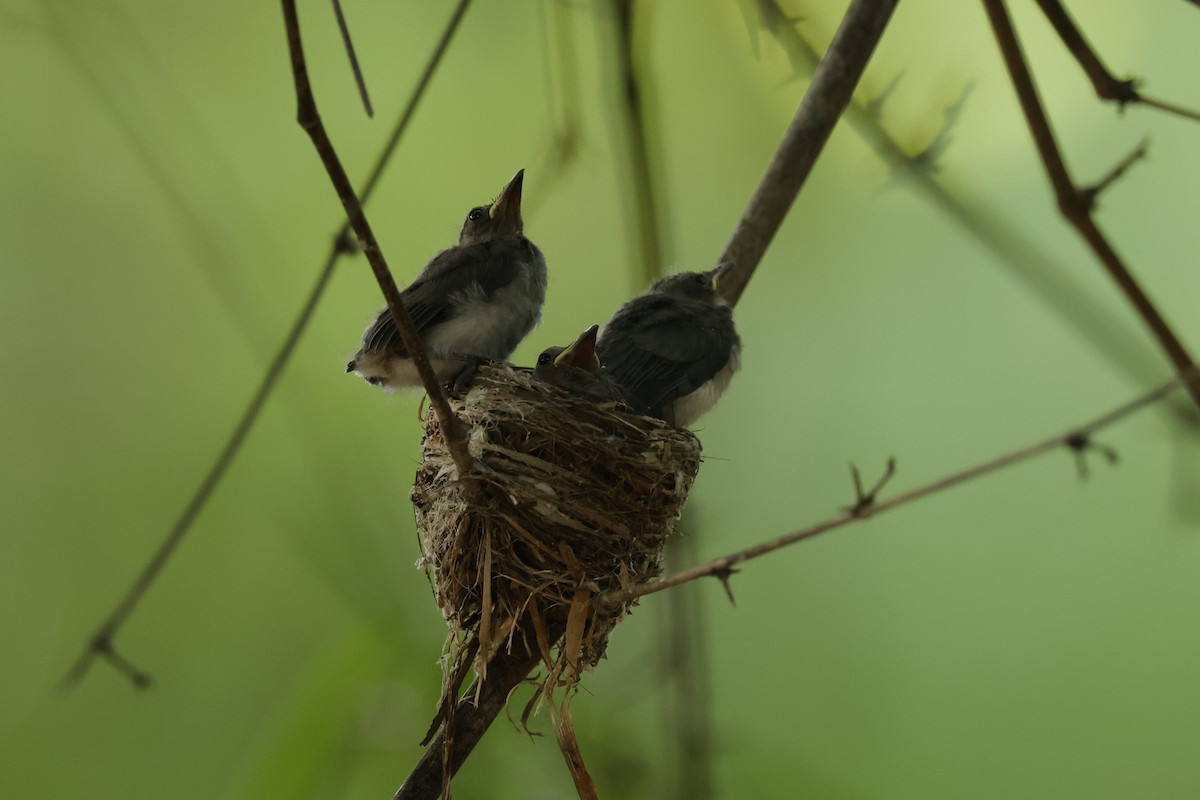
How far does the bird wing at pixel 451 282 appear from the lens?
2027 millimetres

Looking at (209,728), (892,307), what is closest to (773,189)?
(892,307)

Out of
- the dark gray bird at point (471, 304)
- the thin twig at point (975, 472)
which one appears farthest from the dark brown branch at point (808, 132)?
the thin twig at point (975, 472)

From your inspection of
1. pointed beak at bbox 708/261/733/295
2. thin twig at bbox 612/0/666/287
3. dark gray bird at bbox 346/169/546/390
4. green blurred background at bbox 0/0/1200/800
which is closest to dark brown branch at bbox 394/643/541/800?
green blurred background at bbox 0/0/1200/800

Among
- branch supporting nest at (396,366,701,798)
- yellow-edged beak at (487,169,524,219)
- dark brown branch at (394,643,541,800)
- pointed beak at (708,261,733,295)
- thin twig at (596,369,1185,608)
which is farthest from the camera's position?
yellow-edged beak at (487,169,524,219)

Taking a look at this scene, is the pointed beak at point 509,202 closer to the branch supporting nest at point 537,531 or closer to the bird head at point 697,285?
the bird head at point 697,285

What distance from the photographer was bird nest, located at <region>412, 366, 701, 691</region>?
5.43 ft

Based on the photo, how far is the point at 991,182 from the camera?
2324 millimetres

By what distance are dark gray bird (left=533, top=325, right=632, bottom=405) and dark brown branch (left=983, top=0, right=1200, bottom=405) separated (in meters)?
0.84

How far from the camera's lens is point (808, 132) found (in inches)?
71.7

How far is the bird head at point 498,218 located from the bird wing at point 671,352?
342 millimetres

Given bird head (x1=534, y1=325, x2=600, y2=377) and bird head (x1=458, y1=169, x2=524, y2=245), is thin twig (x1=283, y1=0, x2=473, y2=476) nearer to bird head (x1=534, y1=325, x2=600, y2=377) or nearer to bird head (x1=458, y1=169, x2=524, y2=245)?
bird head (x1=534, y1=325, x2=600, y2=377)

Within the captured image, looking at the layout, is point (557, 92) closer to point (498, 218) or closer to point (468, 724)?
point (498, 218)

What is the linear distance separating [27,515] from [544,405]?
1305mm

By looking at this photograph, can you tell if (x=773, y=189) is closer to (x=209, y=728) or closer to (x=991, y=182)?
(x=991, y=182)
